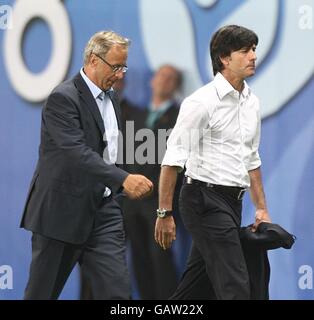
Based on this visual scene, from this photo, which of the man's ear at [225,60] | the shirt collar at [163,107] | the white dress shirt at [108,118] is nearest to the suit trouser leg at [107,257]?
the white dress shirt at [108,118]

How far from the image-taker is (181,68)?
5.97 meters

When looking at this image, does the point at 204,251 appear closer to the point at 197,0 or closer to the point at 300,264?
the point at 300,264

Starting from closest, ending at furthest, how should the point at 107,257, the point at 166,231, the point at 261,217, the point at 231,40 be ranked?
the point at 107,257 < the point at 166,231 < the point at 231,40 < the point at 261,217

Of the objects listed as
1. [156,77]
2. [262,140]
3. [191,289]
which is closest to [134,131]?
[156,77]

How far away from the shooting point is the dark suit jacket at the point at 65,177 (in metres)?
4.70

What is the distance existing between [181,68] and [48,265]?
1.81 meters

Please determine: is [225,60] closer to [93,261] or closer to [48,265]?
[93,261]

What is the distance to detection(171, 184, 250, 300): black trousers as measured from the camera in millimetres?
4926

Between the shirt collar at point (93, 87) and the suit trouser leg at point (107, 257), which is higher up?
the shirt collar at point (93, 87)

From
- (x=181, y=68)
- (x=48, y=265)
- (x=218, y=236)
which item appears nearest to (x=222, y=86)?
(x=218, y=236)

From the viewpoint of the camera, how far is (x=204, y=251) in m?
5.05

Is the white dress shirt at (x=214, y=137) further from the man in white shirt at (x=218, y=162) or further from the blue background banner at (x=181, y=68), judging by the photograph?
the blue background banner at (x=181, y=68)

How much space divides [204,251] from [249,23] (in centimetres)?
166

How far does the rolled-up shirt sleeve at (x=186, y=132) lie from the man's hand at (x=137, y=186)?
47 centimetres
